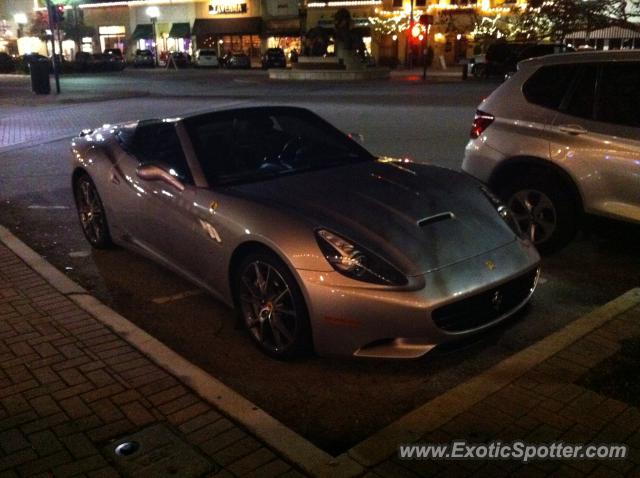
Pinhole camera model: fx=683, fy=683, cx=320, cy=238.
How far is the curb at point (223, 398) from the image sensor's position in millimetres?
3082

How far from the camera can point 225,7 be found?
5947 centimetres

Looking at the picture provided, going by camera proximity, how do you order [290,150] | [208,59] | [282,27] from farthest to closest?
[282,27], [208,59], [290,150]

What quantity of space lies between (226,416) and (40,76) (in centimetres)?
2451

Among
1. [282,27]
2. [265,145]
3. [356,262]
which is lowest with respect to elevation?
[356,262]

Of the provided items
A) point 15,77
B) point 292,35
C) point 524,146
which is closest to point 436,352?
A: point 524,146

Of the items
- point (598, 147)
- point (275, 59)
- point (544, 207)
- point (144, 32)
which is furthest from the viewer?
point (144, 32)

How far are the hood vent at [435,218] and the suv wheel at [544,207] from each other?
68.9 inches

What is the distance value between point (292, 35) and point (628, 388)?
2215 inches

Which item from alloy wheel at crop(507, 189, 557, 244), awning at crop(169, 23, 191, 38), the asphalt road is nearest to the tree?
alloy wheel at crop(507, 189, 557, 244)

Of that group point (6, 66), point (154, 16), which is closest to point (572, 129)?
point (6, 66)

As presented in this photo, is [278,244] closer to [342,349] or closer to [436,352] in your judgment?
[342,349]

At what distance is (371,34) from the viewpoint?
52.8 metres

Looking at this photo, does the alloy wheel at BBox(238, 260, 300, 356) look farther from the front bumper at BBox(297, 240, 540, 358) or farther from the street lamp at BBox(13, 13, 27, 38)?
the street lamp at BBox(13, 13, 27, 38)

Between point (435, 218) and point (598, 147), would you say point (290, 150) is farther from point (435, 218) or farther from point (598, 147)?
point (598, 147)
